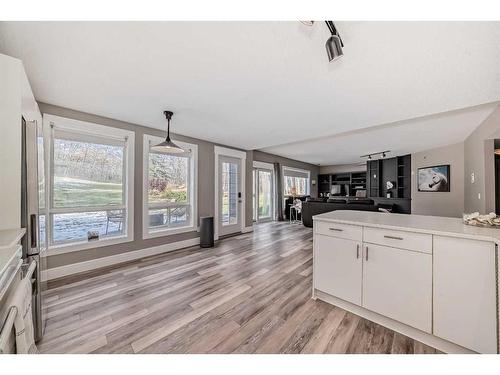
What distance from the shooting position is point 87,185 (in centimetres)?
292

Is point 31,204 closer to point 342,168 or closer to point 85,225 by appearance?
point 85,225

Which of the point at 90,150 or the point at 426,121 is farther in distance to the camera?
the point at 426,121

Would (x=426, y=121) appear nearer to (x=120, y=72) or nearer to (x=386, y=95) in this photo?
(x=386, y=95)

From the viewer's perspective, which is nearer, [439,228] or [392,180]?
[439,228]

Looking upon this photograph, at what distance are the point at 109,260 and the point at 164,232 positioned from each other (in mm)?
909

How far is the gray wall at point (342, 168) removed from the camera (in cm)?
959

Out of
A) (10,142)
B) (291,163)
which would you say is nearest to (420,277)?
(10,142)

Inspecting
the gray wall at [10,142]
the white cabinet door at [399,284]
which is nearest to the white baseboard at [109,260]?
the gray wall at [10,142]

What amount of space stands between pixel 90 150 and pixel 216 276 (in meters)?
2.55

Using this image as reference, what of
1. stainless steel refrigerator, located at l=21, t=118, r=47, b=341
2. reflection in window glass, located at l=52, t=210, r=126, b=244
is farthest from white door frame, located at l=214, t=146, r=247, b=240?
stainless steel refrigerator, located at l=21, t=118, r=47, b=341

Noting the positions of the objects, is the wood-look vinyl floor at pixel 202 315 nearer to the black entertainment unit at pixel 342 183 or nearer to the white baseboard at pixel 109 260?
the white baseboard at pixel 109 260

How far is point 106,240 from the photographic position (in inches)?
121
